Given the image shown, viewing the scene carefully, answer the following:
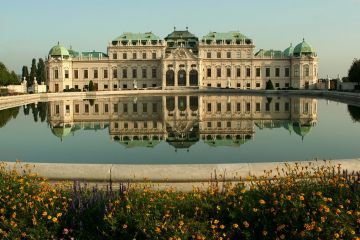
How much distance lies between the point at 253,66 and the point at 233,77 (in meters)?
5.25

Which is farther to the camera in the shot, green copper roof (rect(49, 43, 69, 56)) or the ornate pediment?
green copper roof (rect(49, 43, 69, 56))

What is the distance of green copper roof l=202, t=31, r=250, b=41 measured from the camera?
316 ft

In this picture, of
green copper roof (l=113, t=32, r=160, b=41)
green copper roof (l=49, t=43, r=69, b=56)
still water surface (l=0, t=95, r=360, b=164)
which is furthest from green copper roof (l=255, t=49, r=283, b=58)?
still water surface (l=0, t=95, r=360, b=164)

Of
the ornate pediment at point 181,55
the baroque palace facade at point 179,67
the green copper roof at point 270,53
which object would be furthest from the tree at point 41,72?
the green copper roof at point 270,53

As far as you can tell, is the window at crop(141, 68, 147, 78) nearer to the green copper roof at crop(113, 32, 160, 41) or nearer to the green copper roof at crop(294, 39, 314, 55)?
the green copper roof at crop(113, 32, 160, 41)

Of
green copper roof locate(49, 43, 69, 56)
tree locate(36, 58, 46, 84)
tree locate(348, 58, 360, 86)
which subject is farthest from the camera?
tree locate(36, 58, 46, 84)

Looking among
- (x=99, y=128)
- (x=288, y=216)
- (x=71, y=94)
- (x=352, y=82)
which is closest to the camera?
(x=288, y=216)

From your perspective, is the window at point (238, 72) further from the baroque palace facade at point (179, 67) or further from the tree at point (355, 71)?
the tree at point (355, 71)

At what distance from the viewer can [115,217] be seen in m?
6.00

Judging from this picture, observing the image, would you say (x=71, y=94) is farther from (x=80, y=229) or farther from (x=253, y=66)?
(x=80, y=229)

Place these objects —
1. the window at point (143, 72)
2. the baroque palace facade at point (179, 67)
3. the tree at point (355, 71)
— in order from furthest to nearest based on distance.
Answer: the window at point (143, 72)
the baroque palace facade at point (179, 67)
the tree at point (355, 71)

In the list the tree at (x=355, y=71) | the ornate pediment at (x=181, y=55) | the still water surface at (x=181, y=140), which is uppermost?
the ornate pediment at (x=181, y=55)

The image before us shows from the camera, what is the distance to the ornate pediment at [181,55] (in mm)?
93250

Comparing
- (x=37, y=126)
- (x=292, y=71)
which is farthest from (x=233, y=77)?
(x=37, y=126)
